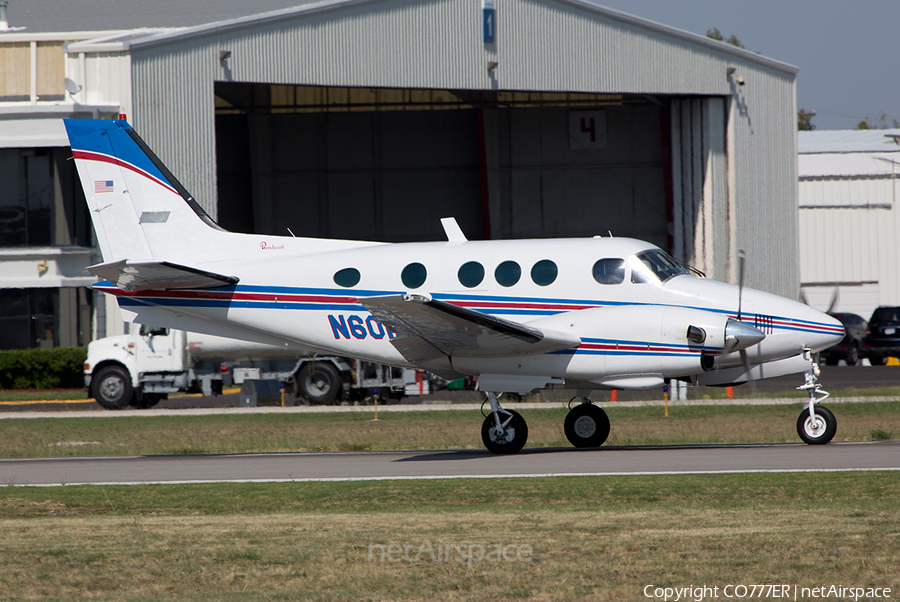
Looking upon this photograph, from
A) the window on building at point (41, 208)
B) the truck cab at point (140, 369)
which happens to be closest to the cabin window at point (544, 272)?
the truck cab at point (140, 369)

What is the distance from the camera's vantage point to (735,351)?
46.2 ft

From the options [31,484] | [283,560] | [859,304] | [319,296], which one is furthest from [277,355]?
[859,304]

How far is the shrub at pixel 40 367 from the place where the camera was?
1307 inches

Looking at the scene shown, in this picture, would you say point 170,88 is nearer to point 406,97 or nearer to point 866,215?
point 406,97

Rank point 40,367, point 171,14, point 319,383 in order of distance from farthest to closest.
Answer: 1. point 171,14
2. point 40,367
3. point 319,383

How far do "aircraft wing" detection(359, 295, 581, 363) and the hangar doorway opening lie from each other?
32.9m

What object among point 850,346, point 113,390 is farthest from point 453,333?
point 850,346

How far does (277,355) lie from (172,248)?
1032 cm

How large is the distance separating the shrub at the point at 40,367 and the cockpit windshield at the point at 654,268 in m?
24.5

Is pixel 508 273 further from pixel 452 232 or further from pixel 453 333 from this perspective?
pixel 452 232

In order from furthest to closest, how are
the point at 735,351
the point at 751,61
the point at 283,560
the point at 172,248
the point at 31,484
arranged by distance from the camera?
the point at 751,61 < the point at 172,248 < the point at 735,351 < the point at 31,484 < the point at 283,560

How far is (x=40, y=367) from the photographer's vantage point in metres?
33.2

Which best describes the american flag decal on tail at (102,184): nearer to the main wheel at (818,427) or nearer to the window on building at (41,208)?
the main wheel at (818,427)

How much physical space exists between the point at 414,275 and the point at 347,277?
1.16 metres
